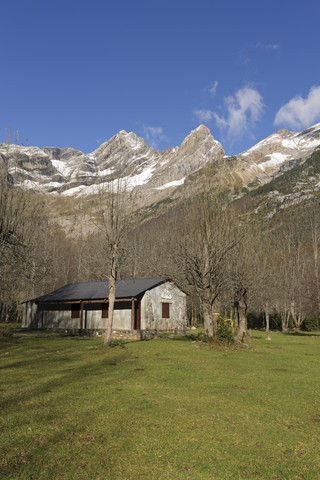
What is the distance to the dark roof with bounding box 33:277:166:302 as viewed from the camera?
3403 centimetres

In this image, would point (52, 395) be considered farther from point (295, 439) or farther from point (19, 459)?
point (295, 439)

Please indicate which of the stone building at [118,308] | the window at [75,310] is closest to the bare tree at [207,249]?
the stone building at [118,308]

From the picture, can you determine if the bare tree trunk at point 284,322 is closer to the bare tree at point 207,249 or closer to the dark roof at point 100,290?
the dark roof at point 100,290

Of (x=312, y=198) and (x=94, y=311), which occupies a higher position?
(x=312, y=198)

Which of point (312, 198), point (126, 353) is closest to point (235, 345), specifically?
point (126, 353)

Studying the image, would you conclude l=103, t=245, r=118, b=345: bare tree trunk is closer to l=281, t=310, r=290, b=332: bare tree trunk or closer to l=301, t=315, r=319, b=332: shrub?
l=281, t=310, r=290, b=332: bare tree trunk

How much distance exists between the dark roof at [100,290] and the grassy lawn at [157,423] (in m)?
19.7

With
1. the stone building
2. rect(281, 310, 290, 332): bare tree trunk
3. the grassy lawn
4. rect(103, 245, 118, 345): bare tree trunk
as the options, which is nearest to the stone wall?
the stone building

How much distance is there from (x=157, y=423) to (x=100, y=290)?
31.3 metres

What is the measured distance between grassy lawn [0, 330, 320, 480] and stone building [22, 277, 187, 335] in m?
18.4

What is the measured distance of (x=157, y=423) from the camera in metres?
7.27

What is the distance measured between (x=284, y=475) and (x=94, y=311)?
3230 cm

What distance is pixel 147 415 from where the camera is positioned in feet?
25.7

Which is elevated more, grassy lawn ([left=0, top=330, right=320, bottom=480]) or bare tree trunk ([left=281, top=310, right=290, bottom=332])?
grassy lawn ([left=0, top=330, right=320, bottom=480])
